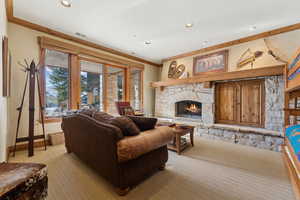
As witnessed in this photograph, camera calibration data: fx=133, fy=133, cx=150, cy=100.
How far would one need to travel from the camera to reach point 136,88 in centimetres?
530

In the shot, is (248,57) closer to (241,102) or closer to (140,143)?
(241,102)

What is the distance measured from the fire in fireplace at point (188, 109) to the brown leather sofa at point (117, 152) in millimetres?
2972

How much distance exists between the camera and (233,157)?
2490 mm

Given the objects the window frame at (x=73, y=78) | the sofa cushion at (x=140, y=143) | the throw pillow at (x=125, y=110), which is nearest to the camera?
the sofa cushion at (x=140, y=143)

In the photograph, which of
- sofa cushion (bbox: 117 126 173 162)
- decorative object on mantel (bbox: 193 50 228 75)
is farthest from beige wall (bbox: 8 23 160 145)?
decorative object on mantel (bbox: 193 50 228 75)

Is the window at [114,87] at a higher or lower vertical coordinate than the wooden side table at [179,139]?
higher

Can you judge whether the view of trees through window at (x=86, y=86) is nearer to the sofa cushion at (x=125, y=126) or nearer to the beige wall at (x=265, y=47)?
the sofa cushion at (x=125, y=126)

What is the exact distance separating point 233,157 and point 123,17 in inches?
135

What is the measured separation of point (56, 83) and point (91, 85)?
2.98ft

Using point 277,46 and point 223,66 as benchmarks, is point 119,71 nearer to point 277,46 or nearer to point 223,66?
point 223,66

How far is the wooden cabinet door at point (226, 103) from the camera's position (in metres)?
3.80

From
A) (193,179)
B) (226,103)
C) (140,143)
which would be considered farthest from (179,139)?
(226,103)

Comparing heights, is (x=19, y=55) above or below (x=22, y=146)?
above

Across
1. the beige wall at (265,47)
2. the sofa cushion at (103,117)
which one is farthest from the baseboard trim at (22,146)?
the beige wall at (265,47)
